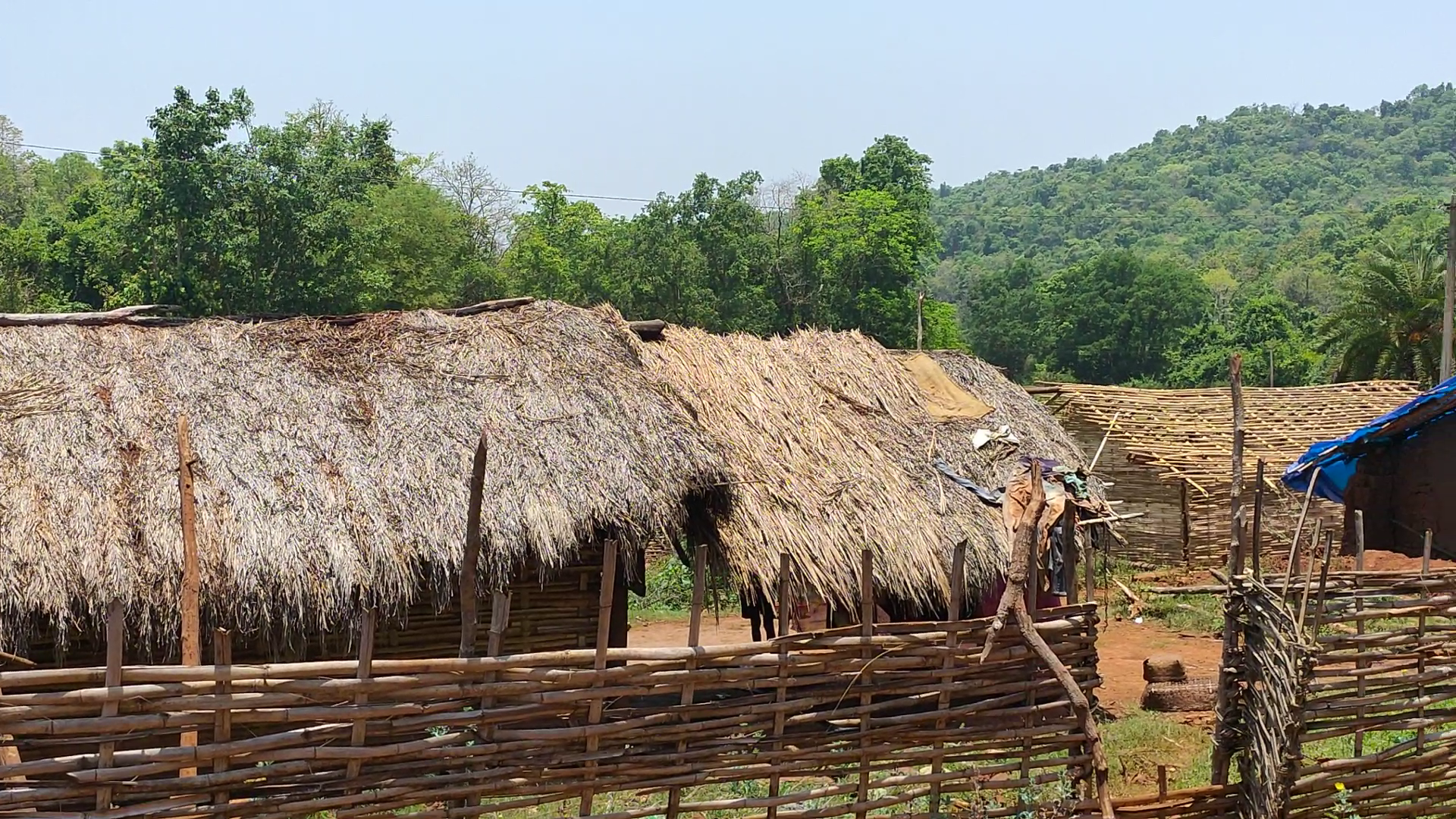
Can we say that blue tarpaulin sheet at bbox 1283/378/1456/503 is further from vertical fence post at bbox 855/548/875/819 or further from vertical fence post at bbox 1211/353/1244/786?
vertical fence post at bbox 855/548/875/819

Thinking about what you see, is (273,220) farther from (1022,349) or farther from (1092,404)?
(1022,349)

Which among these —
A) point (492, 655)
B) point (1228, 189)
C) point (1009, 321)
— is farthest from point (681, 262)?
point (1228, 189)

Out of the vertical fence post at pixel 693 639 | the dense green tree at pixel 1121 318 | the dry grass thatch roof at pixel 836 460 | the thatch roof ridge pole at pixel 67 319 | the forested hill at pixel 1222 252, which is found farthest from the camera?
the dense green tree at pixel 1121 318

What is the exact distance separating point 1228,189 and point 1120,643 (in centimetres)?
7734

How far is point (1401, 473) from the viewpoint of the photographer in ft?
34.8

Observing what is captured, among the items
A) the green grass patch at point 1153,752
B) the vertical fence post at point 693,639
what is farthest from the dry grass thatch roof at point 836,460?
the vertical fence post at point 693,639

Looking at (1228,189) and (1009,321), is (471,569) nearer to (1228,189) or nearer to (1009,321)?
(1009,321)

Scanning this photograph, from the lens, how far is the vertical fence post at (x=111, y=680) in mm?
Result: 4363

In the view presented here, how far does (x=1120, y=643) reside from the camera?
13812 mm

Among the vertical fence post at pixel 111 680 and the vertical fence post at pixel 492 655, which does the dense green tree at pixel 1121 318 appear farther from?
the vertical fence post at pixel 111 680

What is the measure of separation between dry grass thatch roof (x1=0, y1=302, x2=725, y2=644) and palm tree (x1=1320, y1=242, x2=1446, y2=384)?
20.7m

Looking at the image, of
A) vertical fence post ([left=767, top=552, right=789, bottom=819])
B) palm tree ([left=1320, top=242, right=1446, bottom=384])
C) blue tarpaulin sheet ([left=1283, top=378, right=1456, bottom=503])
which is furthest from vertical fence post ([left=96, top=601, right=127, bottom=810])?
palm tree ([left=1320, top=242, right=1446, bottom=384])

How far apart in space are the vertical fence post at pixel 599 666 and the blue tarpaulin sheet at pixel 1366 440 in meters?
6.80

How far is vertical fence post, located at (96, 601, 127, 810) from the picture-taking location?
4.36 meters
